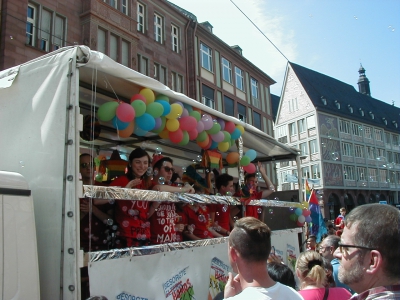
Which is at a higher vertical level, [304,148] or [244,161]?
[304,148]

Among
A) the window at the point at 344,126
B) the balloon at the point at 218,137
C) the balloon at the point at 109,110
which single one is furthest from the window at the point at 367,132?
the balloon at the point at 109,110

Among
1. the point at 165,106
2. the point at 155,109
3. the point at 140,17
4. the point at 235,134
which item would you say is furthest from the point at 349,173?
the point at 155,109

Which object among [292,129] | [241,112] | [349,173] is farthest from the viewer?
[292,129]

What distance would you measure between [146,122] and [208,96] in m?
19.8

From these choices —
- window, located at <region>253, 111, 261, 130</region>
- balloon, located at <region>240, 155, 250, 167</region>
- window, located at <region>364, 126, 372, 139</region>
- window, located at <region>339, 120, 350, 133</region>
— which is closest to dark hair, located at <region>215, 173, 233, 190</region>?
balloon, located at <region>240, 155, 250, 167</region>

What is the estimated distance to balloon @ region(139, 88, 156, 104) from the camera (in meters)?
3.79

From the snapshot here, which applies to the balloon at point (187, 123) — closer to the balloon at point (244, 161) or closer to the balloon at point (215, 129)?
the balloon at point (215, 129)

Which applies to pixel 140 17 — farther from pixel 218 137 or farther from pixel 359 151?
pixel 359 151

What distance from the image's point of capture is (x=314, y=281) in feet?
10.4

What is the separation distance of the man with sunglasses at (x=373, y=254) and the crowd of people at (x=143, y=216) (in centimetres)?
187

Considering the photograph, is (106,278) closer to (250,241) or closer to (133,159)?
(250,241)

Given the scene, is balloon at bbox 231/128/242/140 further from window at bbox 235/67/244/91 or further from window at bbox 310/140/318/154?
Answer: window at bbox 310/140/318/154

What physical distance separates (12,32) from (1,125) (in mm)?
11420

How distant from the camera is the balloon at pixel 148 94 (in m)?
3.79
